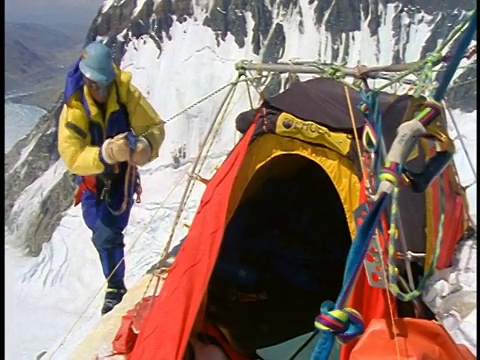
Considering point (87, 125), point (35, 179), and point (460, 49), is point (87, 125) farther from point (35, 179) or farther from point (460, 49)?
point (35, 179)

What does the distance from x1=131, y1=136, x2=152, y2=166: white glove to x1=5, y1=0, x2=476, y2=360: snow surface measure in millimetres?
191

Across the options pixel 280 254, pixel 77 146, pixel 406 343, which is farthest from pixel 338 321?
pixel 77 146

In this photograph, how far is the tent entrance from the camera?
2469 millimetres

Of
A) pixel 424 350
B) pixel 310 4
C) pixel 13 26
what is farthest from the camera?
pixel 13 26

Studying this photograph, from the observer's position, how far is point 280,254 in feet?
8.39

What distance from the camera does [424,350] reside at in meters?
1.68

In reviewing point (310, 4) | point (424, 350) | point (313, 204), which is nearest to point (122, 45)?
point (310, 4)

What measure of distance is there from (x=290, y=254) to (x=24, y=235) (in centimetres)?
206

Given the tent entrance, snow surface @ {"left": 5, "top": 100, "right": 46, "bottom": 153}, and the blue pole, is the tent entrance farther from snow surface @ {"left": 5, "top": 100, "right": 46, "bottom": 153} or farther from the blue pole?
snow surface @ {"left": 5, "top": 100, "right": 46, "bottom": 153}

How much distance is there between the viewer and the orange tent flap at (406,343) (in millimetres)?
1658

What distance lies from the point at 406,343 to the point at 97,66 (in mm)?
1422

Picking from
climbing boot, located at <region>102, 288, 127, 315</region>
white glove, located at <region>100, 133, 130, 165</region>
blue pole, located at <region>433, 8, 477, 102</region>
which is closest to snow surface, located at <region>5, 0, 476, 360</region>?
climbing boot, located at <region>102, 288, 127, 315</region>

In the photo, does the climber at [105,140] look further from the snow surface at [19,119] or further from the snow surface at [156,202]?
the snow surface at [19,119]

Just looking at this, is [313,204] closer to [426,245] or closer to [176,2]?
[426,245]
